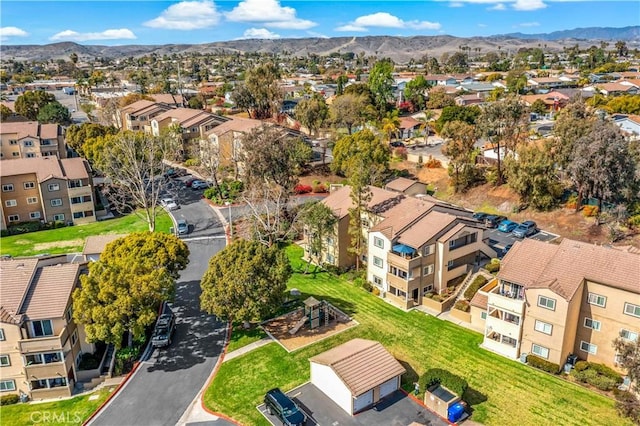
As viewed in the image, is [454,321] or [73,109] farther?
[73,109]

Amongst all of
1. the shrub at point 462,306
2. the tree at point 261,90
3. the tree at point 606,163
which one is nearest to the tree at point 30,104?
the tree at point 261,90

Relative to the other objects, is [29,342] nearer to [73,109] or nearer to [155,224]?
[155,224]

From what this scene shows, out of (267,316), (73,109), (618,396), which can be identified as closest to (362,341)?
(267,316)

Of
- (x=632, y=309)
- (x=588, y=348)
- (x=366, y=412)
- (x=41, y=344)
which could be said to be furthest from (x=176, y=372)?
(x=632, y=309)

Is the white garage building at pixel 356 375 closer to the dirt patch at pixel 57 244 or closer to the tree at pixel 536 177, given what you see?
the tree at pixel 536 177

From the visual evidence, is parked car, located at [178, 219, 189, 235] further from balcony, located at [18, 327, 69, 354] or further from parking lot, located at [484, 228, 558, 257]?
parking lot, located at [484, 228, 558, 257]

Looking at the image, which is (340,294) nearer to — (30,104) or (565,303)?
(565,303)

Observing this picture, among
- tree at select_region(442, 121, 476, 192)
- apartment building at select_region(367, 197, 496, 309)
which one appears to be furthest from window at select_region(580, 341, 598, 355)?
tree at select_region(442, 121, 476, 192)
